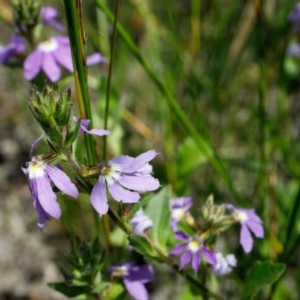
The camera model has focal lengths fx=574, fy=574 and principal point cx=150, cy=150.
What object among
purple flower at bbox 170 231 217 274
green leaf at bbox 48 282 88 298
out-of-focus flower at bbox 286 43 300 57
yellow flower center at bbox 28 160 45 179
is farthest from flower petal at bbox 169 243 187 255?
out-of-focus flower at bbox 286 43 300 57

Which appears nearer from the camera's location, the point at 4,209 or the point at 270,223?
the point at 270,223

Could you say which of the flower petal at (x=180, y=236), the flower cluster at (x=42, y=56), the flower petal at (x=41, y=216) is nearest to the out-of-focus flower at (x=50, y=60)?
the flower cluster at (x=42, y=56)

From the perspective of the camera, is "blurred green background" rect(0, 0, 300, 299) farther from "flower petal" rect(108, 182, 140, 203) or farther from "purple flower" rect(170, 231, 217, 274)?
"flower petal" rect(108, 182, 140, 203)

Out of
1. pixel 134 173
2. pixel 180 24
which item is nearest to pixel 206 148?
pixel 134 173

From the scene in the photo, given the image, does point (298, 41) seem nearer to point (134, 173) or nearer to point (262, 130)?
point (262, 130)

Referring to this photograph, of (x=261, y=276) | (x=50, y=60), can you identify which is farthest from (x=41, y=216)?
(x=50, y=60)

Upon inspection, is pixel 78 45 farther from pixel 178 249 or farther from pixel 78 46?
pixel 178 249
